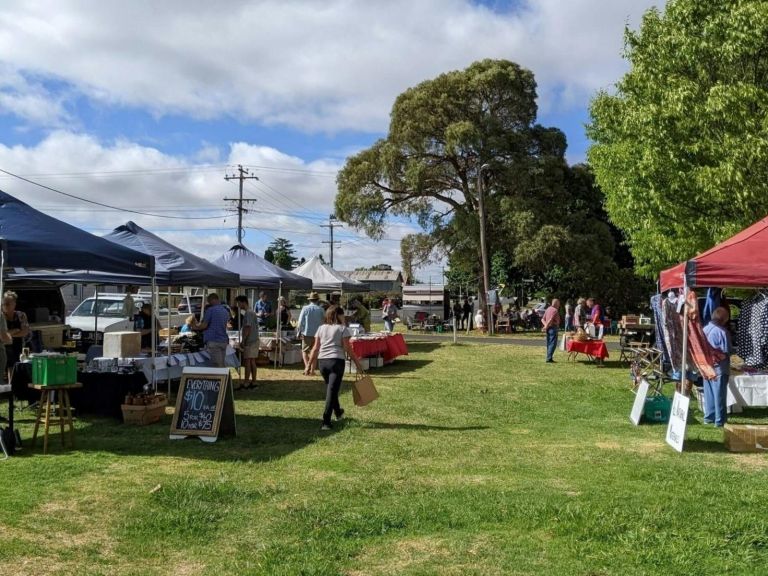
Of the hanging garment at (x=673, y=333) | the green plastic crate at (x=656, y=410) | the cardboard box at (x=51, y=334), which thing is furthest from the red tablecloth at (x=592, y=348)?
the cardboard box at (x=51, y=334)

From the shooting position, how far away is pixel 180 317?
86.0ft

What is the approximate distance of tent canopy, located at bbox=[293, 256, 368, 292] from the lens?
22875 millimetres

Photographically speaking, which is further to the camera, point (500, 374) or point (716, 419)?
point (500, 374)

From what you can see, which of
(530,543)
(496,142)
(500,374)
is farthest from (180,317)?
(530,543)

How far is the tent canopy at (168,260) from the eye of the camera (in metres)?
12.6

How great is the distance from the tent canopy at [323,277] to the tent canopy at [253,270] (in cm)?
439

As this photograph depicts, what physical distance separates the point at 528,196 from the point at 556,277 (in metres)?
8.02

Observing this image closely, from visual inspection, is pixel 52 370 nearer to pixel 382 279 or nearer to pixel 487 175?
pixel 487 175

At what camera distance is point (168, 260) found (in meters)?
12.9

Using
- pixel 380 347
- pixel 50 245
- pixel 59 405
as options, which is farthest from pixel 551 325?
pixel 59 405

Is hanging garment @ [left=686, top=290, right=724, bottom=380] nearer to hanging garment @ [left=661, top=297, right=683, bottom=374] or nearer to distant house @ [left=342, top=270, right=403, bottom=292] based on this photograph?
hanging garment @ [left=661, top=297, right=683, bottom=374]

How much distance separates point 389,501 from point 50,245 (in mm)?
5224

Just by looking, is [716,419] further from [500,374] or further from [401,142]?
[401,142]

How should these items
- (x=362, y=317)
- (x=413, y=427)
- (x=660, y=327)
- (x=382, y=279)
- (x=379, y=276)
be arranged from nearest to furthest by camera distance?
(x=413, y=427) < (x=660, y=327) < (x=362, y=317) < (x=382, y=279) < (x=379, y=276)
